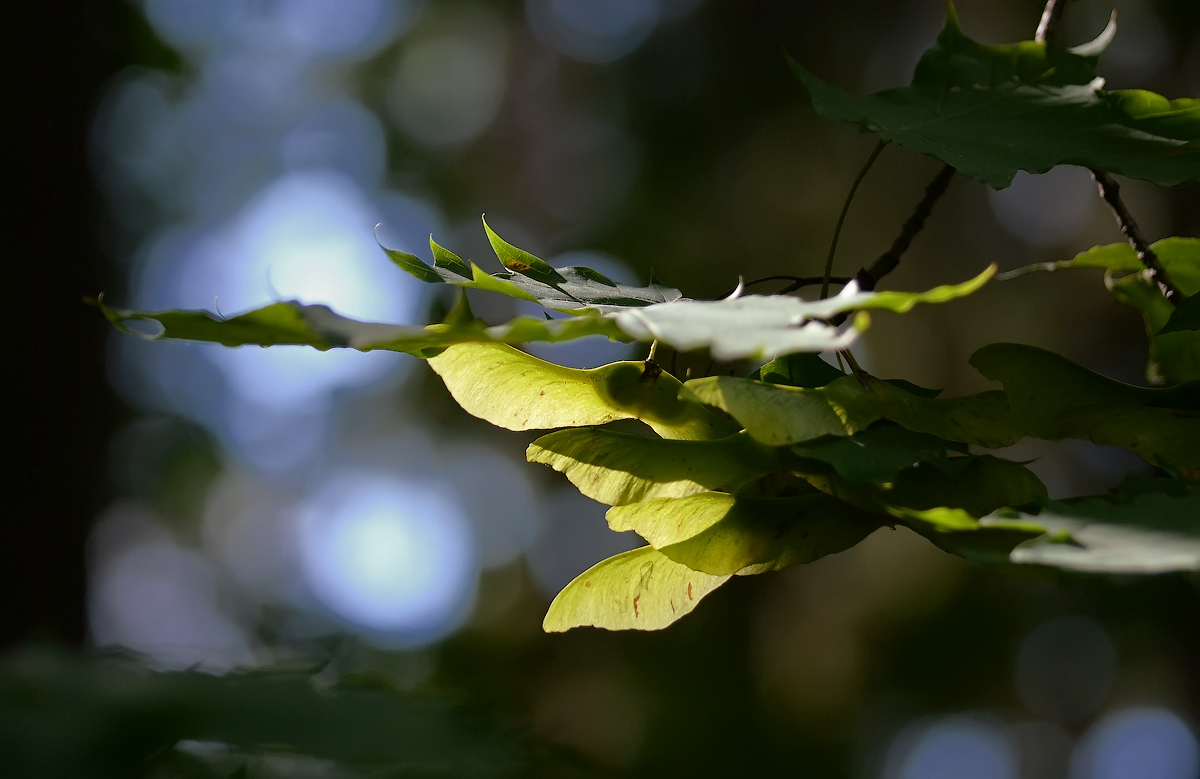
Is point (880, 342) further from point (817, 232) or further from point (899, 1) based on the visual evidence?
point (899, 1)

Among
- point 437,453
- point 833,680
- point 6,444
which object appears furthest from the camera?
point 437,453

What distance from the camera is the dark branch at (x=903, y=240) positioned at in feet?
2.18

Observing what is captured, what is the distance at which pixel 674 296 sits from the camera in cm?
59

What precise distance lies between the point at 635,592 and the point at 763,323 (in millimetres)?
295

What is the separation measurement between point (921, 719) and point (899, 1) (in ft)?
10.9

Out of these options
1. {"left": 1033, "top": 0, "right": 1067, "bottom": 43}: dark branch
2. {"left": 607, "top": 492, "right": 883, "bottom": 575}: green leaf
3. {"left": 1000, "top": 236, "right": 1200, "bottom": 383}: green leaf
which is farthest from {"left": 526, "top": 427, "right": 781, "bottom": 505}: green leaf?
{"left": 1033, "top": 0, "right": 1067, "bottom": 43}: dark branch

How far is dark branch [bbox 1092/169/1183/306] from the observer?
0.68 meters

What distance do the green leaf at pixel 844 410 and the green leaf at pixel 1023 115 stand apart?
171mm

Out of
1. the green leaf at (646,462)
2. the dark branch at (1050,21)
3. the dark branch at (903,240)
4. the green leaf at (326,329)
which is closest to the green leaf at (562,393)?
the green leaf at (646,462)

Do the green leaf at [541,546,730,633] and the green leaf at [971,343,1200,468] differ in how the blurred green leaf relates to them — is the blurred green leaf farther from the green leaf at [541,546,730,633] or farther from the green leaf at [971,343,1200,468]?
the green leaf at [971,343,1200,468]

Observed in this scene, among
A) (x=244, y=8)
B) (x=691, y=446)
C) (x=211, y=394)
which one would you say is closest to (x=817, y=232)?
(x=691, y=446)

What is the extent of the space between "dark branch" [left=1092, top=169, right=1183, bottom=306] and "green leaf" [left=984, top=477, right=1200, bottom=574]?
1.16ft

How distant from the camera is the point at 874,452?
42cm

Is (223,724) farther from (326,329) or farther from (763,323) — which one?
(763,323)
